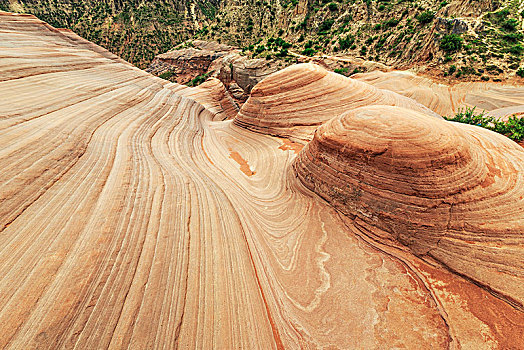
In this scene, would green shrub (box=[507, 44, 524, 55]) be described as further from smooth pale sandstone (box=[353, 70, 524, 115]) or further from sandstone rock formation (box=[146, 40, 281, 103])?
sandstone rock formation (box=[146, 40, 281, 103])

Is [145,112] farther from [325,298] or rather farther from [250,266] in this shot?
[325,298]

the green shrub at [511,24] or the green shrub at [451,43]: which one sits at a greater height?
the green shrub at [511,24]

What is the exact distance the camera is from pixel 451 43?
728 inches

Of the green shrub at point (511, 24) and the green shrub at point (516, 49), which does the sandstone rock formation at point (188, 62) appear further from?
the green shrub at point (516, 49)

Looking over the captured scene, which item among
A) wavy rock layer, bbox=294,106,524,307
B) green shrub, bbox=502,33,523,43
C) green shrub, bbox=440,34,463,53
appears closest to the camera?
wavy rock layer, bbox=294,106,524,307

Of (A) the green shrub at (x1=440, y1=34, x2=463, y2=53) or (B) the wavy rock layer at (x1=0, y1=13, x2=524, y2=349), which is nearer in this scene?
(B) the wavy rock layer at (x1=0, y1=13, x2=524, y2=349)

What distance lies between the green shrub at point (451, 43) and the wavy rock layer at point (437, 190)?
2040 cm

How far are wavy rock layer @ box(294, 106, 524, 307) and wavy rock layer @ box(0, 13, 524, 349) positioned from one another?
35 cm

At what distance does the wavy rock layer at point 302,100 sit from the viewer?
8.62 m

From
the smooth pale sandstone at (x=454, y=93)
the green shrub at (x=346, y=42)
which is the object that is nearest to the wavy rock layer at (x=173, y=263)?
the smooth pale sandstone at (x=454, y=93)

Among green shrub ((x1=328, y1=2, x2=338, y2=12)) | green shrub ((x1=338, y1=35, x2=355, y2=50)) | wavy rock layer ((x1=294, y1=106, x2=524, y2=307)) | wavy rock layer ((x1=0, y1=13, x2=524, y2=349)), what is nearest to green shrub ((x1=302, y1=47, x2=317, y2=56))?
green shrub ((x1=338, y1=35, x2=355, y2=50))

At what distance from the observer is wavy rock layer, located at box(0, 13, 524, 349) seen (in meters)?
2.20

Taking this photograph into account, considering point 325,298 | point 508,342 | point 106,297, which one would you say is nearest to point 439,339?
point 508,342

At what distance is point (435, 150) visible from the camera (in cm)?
371
